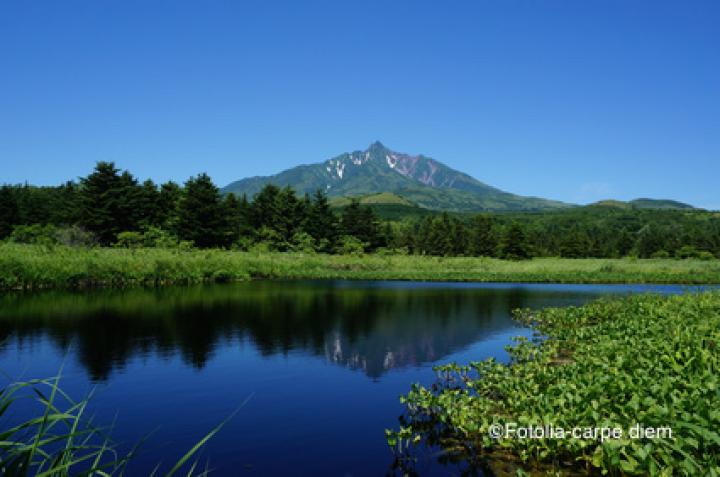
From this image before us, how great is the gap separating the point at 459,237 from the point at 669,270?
4126 centimetres

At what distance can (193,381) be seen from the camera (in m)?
13.3

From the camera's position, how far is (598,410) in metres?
7.90

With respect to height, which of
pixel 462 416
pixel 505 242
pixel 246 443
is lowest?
pixel 246 443

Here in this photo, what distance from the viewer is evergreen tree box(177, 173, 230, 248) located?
62.2 m

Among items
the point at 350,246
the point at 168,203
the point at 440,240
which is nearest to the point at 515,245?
the point at 440,240

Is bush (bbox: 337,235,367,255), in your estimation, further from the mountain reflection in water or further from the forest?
the mountain reflection in water

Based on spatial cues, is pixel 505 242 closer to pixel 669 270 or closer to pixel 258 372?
pixel 669 270

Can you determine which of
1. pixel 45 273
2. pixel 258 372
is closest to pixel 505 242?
pixel 45 273

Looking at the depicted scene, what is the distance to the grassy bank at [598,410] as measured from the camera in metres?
6.38

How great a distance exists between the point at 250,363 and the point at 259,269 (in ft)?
119

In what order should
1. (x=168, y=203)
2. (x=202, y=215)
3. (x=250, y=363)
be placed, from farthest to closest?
1. (x=168, y=203)
2. (x=202, y=215)
3. (x=250, y=363)

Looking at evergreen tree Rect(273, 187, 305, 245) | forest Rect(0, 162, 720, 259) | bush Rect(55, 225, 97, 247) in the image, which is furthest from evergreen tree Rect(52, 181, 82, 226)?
evergreen tree Rect(273, 187, 305, 245)

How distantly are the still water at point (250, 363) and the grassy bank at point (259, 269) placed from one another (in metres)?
4.01

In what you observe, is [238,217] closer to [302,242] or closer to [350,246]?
[302,242]
